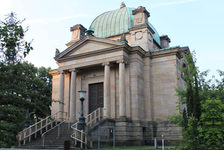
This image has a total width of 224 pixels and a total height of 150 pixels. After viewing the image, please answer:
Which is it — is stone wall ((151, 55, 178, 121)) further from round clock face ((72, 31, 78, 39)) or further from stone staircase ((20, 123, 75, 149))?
round clock face ((72, 31, 78, 39))

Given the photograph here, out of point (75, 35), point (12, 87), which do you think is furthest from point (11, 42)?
point (75, 35)

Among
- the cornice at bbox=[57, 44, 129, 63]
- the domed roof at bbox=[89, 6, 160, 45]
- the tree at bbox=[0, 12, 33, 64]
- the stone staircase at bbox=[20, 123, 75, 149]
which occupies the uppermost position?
the domed roof at bbox=[89, 6, 160, 45]

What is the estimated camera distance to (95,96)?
2488 cm

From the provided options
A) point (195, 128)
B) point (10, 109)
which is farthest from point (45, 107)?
point (195, 128)

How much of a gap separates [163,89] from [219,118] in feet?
41.7

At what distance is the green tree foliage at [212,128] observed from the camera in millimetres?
10211

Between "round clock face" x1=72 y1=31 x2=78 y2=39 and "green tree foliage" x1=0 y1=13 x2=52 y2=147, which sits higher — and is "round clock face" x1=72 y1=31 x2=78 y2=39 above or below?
above

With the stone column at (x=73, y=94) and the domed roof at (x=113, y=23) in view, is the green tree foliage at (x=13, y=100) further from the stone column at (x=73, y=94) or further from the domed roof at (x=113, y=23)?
the domed roof at (x=113, y=23)

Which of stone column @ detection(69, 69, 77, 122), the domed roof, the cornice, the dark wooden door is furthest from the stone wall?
stone column @ detection(69, 69, 77, 122)

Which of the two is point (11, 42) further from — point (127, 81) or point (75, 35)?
point (75, 35)

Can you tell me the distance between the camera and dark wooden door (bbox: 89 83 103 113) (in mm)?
24422

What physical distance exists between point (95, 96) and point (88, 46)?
5052 millimetres

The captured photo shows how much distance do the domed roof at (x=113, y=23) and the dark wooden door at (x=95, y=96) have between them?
7.20 m

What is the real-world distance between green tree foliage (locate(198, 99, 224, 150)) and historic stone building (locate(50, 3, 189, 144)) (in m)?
10.0
